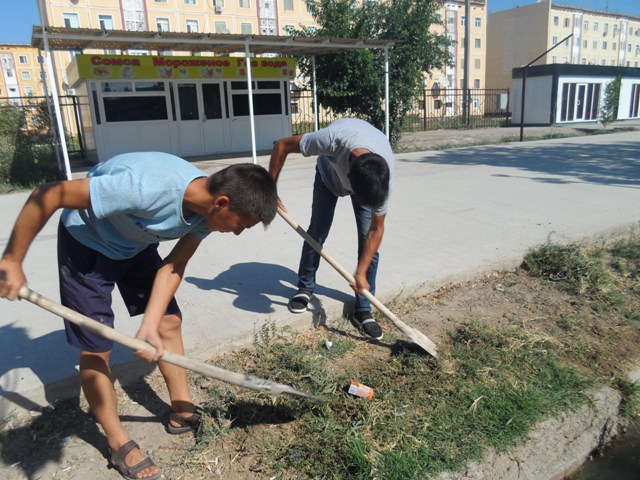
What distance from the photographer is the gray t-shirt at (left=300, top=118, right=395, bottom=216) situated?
2930 mm

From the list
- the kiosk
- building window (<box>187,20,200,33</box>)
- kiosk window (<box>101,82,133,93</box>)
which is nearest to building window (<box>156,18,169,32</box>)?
building window (<box>187,20,200,33</box>)

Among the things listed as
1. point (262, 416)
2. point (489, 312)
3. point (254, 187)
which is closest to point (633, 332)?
point (489, 312)

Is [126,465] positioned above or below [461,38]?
below

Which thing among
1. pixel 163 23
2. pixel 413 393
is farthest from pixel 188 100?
pixel 163 23

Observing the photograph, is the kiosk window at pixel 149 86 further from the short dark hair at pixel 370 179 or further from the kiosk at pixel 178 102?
the short dark hair at pixel 370 179

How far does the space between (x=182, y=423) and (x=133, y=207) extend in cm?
119

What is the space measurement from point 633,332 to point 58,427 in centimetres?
360

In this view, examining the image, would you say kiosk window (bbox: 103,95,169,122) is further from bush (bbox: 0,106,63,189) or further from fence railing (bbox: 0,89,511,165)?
bush (bbox: 0,106,63,189)

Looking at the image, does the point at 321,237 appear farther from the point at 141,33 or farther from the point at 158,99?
the point at 158,99

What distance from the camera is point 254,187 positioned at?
1907 mm

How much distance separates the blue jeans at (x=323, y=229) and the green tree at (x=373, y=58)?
11.8m

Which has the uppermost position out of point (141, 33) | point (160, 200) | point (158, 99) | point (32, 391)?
point (141, 33)

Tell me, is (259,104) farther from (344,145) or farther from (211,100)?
(344,145)

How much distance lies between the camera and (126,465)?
2.12 metres
